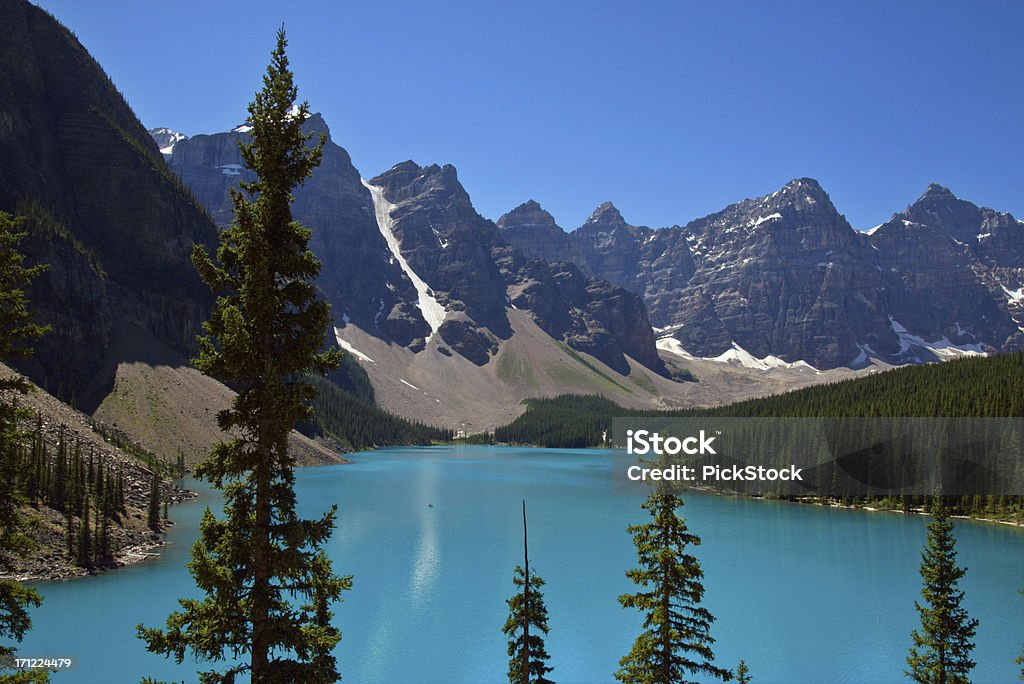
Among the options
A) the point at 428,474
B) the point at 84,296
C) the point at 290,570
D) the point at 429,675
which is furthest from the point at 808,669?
the point at 84,296

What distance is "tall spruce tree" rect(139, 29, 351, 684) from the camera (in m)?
12.4

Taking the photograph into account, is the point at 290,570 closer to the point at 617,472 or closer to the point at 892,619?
the point at 892,619

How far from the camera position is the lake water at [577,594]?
3759 centimetres

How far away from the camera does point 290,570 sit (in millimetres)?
12617

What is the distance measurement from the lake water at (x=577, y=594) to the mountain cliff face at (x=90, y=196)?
2603 inches

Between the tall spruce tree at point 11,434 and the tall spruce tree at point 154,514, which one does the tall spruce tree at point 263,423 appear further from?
the tall spruce tree at point 154,514

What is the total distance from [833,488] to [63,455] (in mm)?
101260

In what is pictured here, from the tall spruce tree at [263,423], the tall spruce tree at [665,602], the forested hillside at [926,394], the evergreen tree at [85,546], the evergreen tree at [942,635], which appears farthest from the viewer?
the forested hillside at [926,394]

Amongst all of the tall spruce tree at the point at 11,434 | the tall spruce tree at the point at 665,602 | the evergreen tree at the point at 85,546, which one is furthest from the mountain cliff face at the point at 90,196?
the tall spruce tree at the point at 665,602

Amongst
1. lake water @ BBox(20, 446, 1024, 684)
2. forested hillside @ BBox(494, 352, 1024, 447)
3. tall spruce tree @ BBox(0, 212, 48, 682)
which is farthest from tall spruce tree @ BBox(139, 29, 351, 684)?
forested hillside @ BBox(494, 352, 1024, 447)

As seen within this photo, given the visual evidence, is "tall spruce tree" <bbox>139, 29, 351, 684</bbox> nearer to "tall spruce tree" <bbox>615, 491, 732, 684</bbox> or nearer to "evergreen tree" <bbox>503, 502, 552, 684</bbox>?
"evergreen tree" <bbox>503, 502, 552, 684</bbox>

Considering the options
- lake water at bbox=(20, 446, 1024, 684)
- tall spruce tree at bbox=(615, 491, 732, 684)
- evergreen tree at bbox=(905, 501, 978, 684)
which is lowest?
lake water at bbox=(20, 446, 1024, 684)

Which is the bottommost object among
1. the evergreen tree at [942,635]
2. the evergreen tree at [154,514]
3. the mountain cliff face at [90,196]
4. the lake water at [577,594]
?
the lake water at [577,594]

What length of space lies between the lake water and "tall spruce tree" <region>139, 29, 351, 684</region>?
2518 centimetres
